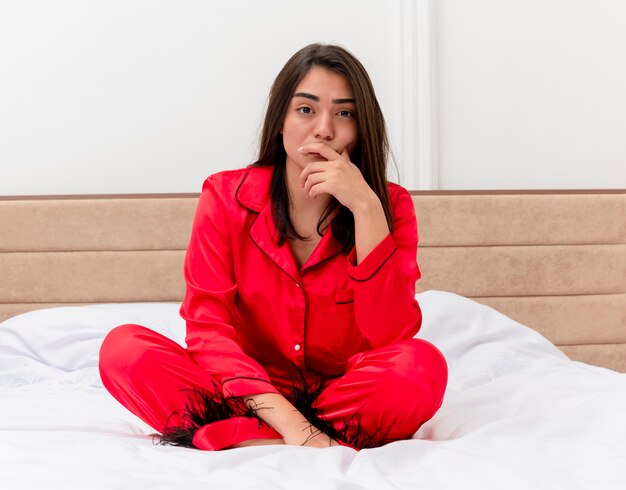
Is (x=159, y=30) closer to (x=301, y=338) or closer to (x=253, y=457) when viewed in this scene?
(x=301, y=338)

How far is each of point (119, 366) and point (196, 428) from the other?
192 millimetres

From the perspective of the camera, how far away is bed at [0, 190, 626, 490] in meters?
1.21

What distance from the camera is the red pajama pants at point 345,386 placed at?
1479mm

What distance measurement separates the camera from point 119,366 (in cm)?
149

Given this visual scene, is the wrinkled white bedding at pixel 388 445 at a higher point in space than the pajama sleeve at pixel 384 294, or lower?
lower

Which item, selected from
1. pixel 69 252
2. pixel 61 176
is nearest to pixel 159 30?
pixel 61 176

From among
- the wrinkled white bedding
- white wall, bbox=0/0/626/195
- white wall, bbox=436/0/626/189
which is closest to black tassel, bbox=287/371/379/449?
the wrinkled white bedding

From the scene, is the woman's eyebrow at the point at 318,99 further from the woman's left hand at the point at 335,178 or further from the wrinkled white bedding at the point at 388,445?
the wrinkled white bedding at the point at 388,445

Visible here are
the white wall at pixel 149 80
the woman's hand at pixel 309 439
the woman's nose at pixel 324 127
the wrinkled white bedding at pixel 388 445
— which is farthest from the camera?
the white wall at pixel 149 80

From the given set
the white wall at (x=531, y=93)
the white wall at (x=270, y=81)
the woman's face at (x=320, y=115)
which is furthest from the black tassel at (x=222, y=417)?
the white wall at (x=531, y=93)

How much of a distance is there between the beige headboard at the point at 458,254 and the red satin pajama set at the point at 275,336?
92 cm

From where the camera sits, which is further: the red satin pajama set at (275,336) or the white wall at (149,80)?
the white wall at (149,80)

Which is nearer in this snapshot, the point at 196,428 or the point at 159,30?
the point at 196,428

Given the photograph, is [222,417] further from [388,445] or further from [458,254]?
[458,254]
